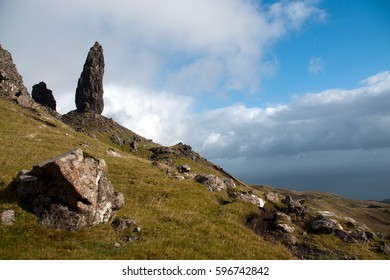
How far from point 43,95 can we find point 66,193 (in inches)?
7623

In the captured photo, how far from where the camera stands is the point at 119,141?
190500 mm

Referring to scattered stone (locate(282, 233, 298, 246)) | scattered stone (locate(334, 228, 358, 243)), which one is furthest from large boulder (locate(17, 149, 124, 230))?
scattered stone (locate(334, 228, 358, 243))

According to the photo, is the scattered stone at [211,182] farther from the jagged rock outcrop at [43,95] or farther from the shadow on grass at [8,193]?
the jagged rock outcrop at [43,95]

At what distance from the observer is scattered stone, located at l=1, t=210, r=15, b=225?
65.9 ft

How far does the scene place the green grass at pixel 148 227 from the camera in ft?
60.5

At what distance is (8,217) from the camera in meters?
20.5

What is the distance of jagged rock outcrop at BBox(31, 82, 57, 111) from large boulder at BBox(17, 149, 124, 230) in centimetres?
18735

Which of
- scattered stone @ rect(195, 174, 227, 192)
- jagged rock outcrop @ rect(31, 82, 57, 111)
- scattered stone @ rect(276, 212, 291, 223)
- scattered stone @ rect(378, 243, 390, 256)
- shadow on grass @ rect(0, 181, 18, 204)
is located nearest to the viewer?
shadow on grass @ rect(0, 181, 18, 204)

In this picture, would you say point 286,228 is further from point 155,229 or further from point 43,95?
point 43,95

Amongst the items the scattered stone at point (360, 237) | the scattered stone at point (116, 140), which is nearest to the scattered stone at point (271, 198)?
the scattered stone at point (360, 237)

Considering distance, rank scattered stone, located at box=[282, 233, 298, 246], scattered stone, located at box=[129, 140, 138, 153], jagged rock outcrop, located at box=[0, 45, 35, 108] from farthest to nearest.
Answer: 1. scattered stone, located at box=[129, 140, 138, 153]
2. jagged rock outcrop, located at box=[0, 45, 35, 108]
3. scattered stone, located at box=[282, 233, 298, 246]

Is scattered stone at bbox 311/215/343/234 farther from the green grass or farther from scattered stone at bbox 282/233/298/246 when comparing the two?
the green grass

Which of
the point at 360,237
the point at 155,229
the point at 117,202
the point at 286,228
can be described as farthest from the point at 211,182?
the point at 155,229

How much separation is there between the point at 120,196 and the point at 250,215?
49.9 ft
